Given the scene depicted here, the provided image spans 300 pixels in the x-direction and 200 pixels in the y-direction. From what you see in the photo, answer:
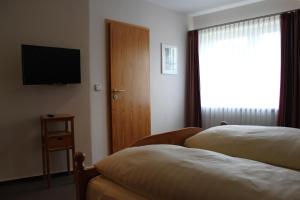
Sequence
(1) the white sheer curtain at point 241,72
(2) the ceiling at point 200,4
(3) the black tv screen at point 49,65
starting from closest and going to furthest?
(3) the black tv screen at point 49,65
(1) the white sheer curtain at point 241,72
(2) the ceiling at point 200,4

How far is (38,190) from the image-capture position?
292cm

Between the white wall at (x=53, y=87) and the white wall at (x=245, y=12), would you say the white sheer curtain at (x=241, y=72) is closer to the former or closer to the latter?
the white wall at (x=245, y=12)

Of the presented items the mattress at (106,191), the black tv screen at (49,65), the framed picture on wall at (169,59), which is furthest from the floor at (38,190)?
the framed picture on wall at (169,59)

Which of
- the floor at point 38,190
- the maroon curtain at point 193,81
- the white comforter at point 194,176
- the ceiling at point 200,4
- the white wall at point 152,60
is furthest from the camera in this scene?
the maroon curtain at point 193,81

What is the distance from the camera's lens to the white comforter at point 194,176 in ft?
3.45

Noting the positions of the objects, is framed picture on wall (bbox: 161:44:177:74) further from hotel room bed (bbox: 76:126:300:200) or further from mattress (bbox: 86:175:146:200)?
mattress (bbox: 86:175:146:200)

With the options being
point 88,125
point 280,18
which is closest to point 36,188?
point 88,125

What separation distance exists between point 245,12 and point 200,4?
748 mm

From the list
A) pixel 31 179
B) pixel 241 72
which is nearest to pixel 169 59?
pixel 241 72

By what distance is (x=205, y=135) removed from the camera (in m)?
2.22

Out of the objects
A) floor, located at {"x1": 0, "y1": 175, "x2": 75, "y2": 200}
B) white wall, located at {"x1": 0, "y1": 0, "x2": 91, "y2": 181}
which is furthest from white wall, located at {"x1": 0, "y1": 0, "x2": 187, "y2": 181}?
floor, located at {"x1": 0, "y1": 175, "x2": 75, "y2": 200}

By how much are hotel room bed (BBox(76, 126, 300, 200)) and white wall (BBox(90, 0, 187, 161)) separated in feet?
6.52

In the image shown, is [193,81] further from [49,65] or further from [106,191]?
[106,191]

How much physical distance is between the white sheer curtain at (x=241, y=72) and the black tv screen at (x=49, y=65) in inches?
96.8
